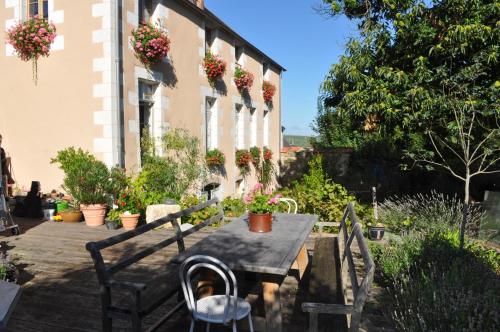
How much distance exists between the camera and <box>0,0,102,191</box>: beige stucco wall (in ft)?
25.7

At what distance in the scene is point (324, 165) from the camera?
11.9 metres

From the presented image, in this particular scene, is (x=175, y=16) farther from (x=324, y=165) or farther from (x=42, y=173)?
(x=324, y=165)

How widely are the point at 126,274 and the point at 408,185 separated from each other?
1167cm

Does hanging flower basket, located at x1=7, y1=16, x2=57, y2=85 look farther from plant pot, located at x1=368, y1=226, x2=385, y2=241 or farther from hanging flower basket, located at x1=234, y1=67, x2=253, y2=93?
plant pot, located at x1=368, y1=226, x2=385, y2=241

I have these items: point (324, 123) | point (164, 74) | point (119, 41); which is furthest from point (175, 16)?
point (324, 123)

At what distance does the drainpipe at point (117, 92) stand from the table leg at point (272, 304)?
5446 millimetres

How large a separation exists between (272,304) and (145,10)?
7759 mm

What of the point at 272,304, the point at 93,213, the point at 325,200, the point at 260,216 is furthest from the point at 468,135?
the point at 93,213

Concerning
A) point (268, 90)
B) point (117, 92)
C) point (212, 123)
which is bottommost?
point (212, 123)

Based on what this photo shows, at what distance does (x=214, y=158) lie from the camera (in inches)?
431

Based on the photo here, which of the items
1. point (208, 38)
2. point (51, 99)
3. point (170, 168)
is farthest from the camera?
point (208, 38)

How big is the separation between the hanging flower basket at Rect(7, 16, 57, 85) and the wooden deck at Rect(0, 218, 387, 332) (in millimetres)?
3538

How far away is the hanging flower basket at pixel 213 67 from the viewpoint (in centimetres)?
1094

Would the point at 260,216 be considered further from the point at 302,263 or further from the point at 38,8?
the point at 38,8
